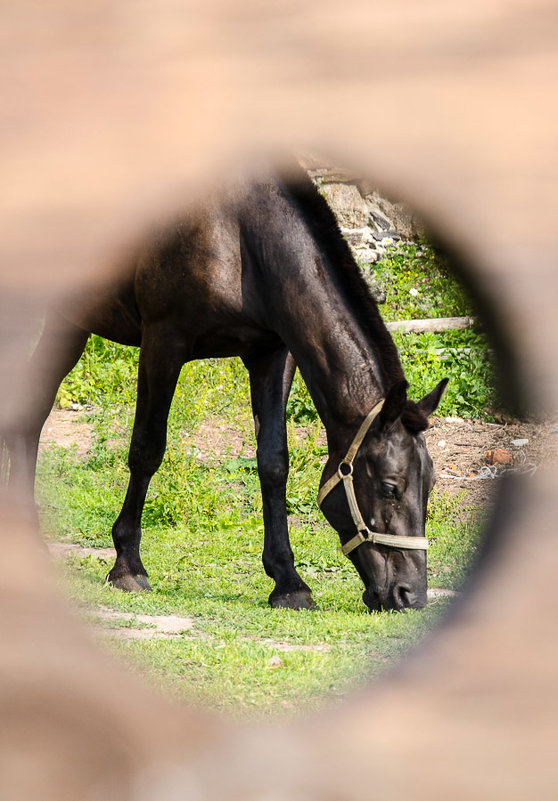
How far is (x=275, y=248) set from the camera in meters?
3.22

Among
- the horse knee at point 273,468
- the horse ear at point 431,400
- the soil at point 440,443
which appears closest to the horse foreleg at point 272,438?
the horse knee at point 273,468

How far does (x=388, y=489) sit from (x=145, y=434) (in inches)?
54.0

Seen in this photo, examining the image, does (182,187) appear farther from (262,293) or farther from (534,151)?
(262,293)

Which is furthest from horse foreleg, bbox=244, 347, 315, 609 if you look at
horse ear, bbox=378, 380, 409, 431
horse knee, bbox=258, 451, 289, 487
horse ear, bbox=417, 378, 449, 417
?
horse ear, bbox=378, 380, 409, 431

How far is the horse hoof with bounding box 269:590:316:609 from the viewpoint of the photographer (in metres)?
3.90

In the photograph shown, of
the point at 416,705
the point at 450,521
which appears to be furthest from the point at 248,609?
the point at 416,705

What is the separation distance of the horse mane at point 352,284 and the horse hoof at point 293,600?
115 centimetres

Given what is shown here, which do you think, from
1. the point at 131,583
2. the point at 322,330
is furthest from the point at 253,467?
the point at 322,330

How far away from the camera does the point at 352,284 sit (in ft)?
10.0

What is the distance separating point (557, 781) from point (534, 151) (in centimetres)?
50

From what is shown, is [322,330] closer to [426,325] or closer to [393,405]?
[393,405]

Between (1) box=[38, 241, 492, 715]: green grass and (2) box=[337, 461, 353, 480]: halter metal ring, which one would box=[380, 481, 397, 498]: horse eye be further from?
(1) box=[38, 241, 492, 715]: green grass

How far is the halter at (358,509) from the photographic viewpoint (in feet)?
10.4

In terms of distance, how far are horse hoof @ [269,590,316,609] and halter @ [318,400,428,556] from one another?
700mm
